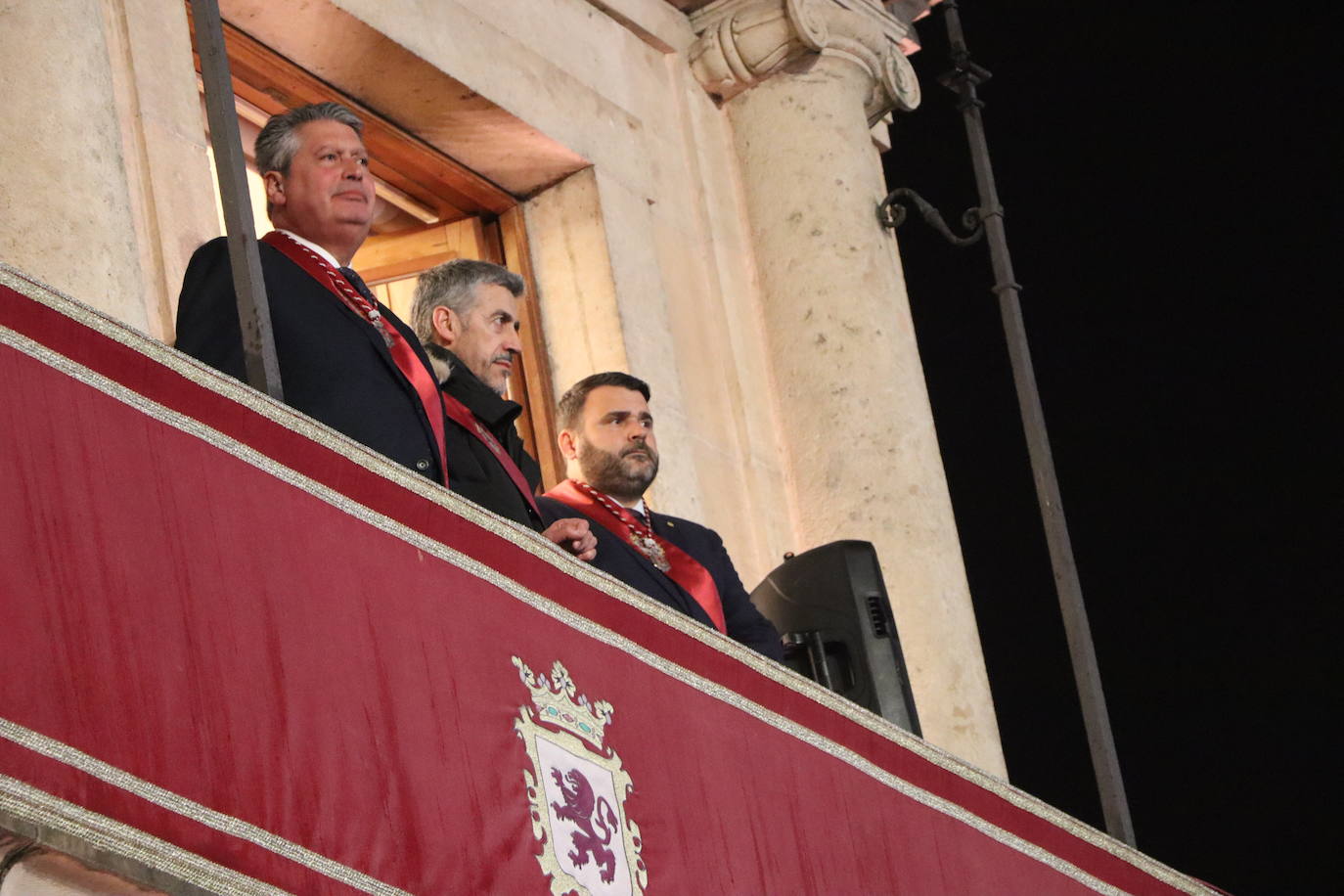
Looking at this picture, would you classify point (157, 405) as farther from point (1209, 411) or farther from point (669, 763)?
point (1209, 411)

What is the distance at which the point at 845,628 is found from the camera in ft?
22.8

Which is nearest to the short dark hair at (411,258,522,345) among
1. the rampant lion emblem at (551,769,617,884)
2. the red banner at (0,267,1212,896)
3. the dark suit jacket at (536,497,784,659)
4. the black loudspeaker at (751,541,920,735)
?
the dark suit jacket at (536,497,784,659)

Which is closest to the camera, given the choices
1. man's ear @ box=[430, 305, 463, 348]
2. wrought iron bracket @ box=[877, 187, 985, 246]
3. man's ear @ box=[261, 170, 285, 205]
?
man's ear @ box=[261, 170, 285, 205]

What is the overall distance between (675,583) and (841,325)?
3.11m

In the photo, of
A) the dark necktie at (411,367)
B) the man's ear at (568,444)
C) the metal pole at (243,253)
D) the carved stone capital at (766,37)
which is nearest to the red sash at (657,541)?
the man's ear at (568,444)

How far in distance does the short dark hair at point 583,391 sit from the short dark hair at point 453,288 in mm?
592

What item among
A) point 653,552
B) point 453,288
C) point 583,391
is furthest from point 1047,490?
point 453,288

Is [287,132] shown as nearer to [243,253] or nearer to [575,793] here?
[243,253]

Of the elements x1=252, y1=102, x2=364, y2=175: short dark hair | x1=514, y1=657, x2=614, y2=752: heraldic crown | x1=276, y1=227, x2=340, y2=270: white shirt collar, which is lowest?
x1=514, y1=657, x2=614, y2=752: heraldic crown

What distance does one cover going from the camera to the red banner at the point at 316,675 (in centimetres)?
357

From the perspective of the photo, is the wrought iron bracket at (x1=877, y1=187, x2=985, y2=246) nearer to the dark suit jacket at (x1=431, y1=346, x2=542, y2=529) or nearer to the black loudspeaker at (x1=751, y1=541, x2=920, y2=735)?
the black loudspeaker at (x1=751, y1=541, x2=920, y2=735)

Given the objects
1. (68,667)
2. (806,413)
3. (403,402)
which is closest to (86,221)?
(403,402)

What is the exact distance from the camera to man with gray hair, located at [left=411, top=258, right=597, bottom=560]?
5.18m

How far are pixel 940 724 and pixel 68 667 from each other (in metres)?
5.34
